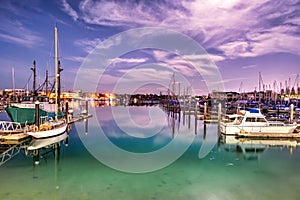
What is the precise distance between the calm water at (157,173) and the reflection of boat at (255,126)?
2.52m

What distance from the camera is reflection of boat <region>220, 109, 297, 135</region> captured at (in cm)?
1970

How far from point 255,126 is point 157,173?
490 inches

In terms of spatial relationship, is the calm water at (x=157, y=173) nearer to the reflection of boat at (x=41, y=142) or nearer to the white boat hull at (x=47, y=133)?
the reflection of boat at (x=41, y=142)

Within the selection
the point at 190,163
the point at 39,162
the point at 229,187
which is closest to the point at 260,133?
the point at 190,163

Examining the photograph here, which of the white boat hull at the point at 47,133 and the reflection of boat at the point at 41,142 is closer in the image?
the reflection of boat at the point at 41,142

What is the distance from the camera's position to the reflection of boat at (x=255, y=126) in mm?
19703

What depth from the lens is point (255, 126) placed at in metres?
19.8

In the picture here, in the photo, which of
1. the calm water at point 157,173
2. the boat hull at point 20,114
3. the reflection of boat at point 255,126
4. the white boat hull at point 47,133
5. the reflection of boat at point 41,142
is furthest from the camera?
the boat hull at point 20,114

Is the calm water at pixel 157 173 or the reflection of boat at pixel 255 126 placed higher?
the reflection of boat at pixel 255 126

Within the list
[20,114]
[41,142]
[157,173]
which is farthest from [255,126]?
[20,114]

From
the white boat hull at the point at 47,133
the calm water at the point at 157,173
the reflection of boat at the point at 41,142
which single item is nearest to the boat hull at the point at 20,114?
the white boat hull at the point at 47,133

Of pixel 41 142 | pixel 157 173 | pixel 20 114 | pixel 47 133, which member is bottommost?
pixel 157 173

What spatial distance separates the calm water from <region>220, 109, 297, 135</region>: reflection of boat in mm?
2521

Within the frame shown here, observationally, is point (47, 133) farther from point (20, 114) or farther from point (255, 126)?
point (255, 126)
